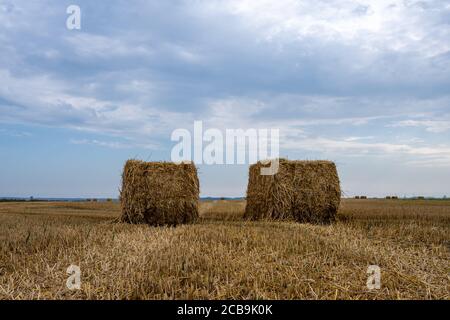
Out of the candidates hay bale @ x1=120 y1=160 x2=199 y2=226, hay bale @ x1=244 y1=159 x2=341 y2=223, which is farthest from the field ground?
hay bale @ x1=244 y1=159 x2=341 y2=223

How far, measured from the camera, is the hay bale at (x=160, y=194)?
35.0ft

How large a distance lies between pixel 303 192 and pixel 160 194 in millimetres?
4146

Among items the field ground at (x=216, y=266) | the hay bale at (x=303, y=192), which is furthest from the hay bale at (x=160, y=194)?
the field ground at (x=216, y=266)

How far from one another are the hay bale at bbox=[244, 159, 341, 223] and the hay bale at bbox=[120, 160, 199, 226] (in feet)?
7.95

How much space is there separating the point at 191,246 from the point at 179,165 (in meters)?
4.88

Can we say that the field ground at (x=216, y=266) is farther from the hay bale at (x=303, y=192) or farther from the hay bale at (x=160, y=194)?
the hay bale at (x=303, y=192)

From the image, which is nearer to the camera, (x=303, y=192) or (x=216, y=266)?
(x=216, y=266)

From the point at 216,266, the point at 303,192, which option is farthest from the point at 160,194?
the point at 216,266

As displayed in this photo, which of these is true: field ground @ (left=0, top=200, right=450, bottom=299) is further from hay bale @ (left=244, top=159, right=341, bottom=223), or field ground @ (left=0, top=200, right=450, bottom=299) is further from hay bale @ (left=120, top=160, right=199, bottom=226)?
hay bale @ (left=244, top=159, right=341, bottom=223)

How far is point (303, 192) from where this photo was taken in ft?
39.2

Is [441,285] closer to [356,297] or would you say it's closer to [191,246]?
[356,297]

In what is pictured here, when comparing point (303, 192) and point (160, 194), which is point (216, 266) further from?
point (303, 192)

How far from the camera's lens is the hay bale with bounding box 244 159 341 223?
39.0 ft

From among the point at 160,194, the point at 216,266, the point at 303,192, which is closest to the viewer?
the point at 216,266
